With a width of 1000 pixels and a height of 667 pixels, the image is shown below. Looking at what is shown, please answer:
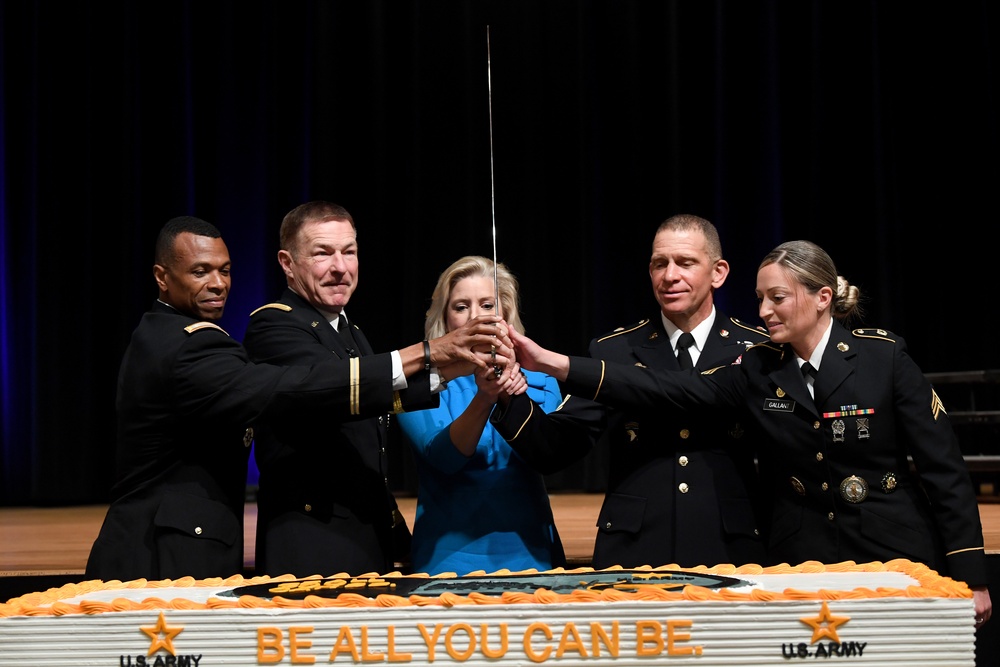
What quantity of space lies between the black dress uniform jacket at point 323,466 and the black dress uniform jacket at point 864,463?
33.4 inches

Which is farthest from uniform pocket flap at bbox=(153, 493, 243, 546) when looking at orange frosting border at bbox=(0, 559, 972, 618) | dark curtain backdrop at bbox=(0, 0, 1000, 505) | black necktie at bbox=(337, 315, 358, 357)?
dark curtain backdrop at bbox=(0, 0, 1000, 505)

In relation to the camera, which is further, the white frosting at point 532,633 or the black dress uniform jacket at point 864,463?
the black dress uniform jacket at point 864,463

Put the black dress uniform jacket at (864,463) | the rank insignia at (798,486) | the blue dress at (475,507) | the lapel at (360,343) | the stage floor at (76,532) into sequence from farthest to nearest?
the stage floor at (76,532), the lapel at (360,343), the blue dress at (475,507), the rank insignia at (798,486), the black dress uniform jacket at (864,463)

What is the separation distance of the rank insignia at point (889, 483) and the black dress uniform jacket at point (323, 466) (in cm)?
104

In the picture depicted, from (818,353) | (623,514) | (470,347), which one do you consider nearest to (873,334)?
(818,353)

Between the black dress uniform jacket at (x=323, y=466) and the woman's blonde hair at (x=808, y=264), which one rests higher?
the woman's blonde hair at (x=808, y=264)

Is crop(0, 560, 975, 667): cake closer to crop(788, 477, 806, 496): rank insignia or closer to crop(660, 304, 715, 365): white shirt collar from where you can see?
crop(788, 477, 806, 496): rank insignia

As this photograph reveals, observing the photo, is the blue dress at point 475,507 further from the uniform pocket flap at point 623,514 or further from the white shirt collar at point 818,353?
the white shirt collar at point 818,353

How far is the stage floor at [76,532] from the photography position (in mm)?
3338

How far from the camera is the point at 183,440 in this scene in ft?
8.13

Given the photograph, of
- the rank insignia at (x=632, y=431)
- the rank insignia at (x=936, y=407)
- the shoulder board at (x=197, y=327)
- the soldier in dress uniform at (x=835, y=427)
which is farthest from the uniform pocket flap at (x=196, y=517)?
the rank insignia at (x=936, y=407)

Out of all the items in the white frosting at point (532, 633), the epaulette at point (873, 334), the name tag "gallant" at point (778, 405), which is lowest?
the white frosting at point (532, 633)

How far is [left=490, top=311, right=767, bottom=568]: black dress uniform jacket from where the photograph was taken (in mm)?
2568

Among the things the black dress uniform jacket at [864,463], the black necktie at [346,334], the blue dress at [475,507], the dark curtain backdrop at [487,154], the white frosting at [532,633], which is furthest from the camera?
the dark curtain backdrop at [487,154]
